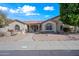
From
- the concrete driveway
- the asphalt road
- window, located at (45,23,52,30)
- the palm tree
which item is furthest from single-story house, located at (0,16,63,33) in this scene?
the asphalt road

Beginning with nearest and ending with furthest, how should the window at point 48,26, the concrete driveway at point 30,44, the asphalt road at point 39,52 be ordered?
the asphalt road at point 39,52, the concrete driveway at point 30,44, the window at point 48,26

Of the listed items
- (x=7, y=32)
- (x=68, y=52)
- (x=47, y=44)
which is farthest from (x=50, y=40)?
(x=7, y=32)

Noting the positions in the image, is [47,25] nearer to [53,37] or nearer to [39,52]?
[53,37]

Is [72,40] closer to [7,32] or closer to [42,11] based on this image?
[42,11]

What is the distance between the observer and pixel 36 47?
421 inches

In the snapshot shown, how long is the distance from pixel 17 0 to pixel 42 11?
118cm

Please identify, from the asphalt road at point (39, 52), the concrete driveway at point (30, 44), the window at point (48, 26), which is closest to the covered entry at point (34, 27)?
the concrete driveway at point (30, 44)

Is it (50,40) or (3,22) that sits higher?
(3,22)

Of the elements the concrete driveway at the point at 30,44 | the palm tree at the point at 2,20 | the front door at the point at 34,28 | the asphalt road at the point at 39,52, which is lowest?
the asphalt road at the point at 39,52

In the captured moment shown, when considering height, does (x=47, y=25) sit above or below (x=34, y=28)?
above

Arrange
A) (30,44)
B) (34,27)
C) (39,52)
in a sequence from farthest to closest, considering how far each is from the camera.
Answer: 1. (34,27)
2. (30,44)
3. (39,52)

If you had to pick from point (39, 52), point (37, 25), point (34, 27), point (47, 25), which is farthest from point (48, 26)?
point (39, 52)

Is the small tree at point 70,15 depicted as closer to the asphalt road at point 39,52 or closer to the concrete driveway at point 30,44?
the concrete driveway at point 30,44

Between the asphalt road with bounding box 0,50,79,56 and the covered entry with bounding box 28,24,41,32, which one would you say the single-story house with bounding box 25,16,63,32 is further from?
the asphalt road with bounding box 0,50,79,56
